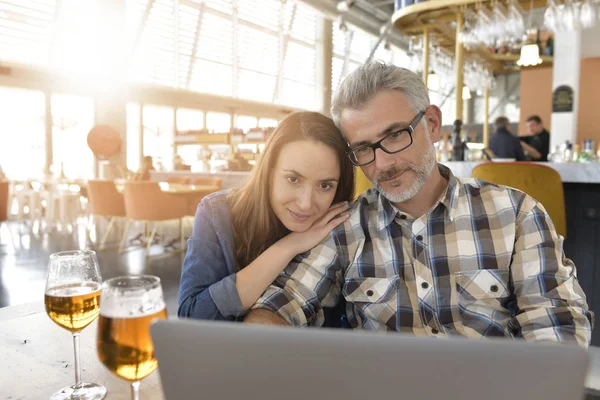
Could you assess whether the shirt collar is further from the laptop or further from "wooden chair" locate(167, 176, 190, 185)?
"wooden chair" locate(167, 176, 190, 185)

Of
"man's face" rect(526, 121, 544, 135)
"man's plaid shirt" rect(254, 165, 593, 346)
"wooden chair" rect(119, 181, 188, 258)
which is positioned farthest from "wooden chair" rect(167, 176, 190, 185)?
"man's plaid shirt" rect(254, 165, 593, 346)

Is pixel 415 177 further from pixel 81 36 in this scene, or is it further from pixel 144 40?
pixel 144 40

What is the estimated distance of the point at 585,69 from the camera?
8484 millimetres

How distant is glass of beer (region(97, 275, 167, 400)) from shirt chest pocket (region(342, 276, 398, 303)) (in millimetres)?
792

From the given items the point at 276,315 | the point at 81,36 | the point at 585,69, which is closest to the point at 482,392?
the point at 276,315

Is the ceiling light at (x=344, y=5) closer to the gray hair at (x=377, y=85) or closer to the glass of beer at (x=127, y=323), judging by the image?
the gray hair at (x=377, y=85)

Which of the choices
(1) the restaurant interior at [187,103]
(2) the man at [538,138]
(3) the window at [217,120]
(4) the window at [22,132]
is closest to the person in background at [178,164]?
(1) the restaurant interior at [187,103]

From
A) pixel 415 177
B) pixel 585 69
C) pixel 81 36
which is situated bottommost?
pixel 415 177

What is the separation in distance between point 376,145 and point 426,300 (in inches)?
17.9

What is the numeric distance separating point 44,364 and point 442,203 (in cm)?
106

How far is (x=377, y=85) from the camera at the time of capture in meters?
1.31

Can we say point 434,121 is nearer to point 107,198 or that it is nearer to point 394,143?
point 394,143

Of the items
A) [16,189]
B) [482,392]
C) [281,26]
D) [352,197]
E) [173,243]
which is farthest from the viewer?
[281,26]

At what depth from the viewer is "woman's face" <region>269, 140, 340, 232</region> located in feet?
4.20
